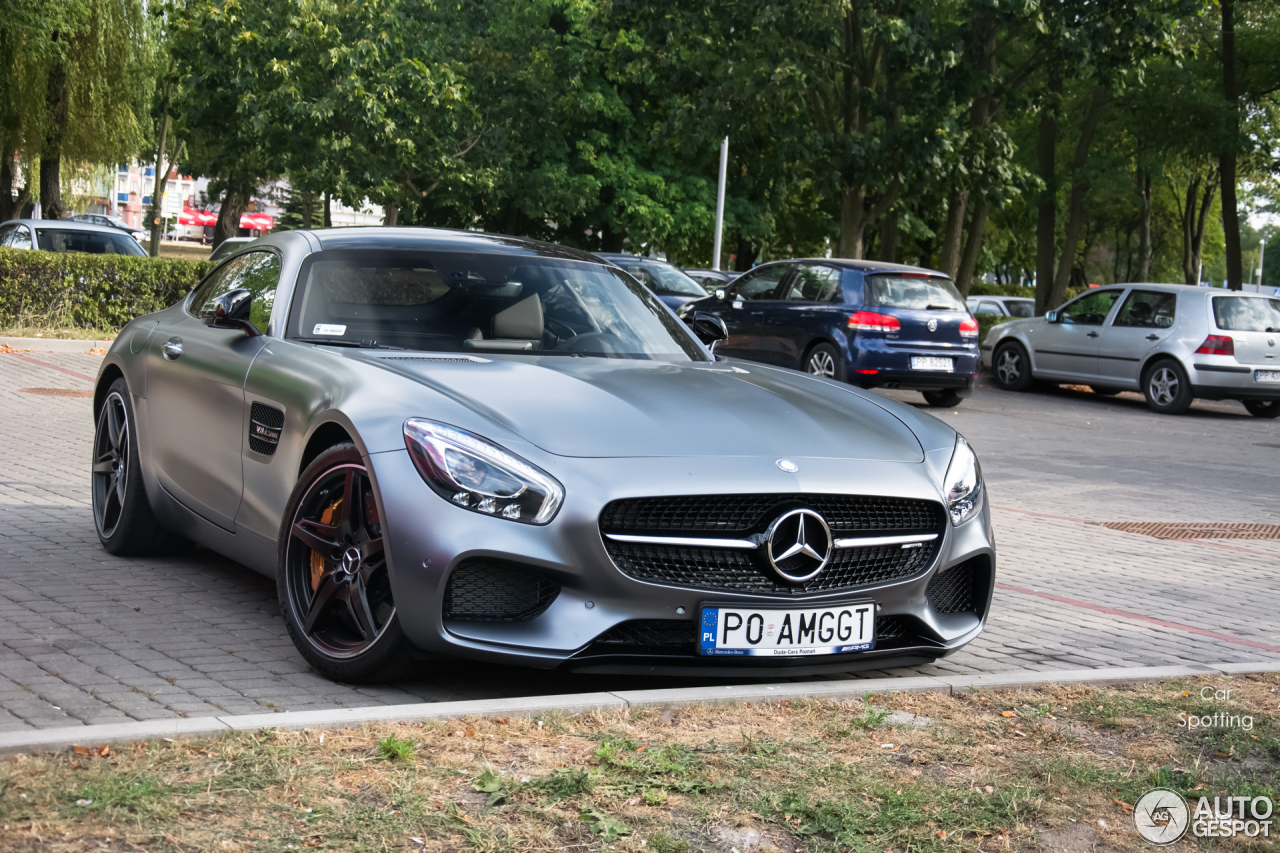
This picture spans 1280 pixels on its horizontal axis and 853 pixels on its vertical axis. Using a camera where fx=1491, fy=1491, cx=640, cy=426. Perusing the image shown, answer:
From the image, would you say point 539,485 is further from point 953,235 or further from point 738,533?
point 953,235

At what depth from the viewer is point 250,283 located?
6160 millimetres

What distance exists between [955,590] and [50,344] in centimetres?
1492

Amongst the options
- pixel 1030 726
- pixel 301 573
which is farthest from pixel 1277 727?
pixel 301 573

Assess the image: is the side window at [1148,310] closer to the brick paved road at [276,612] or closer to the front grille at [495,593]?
the brick paved road at [276,612]

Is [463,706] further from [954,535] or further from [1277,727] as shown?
[1277,727]

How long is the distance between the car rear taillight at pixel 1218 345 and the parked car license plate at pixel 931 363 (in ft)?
13.6

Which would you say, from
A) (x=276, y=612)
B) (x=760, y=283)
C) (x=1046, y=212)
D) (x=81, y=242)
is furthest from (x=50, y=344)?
(x=1046, y=212)

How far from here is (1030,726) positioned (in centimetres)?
443

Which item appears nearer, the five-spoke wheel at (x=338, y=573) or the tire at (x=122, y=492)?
the five-spoke wheel at (x=338, y=573)

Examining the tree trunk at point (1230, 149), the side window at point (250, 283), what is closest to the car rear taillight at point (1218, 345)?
the tree trunk at point (1230, 149)

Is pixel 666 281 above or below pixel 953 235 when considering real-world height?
below

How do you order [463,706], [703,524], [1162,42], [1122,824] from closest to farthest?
[1122,824] < [463,706] < [703,524] < [1162,42]

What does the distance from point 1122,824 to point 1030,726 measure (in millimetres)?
814

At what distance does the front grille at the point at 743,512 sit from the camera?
169 inches
